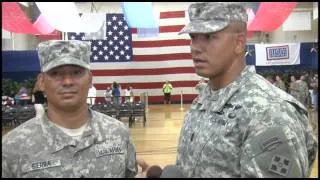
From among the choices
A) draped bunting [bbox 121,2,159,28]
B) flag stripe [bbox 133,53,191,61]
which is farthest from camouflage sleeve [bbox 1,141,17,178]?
flag stripe [bbox 133,53,191,61]

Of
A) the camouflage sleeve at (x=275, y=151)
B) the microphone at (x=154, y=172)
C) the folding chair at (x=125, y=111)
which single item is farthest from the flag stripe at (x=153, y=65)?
the microphone at (x=154, y=172)

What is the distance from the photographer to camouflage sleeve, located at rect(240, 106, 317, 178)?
1.46 metres

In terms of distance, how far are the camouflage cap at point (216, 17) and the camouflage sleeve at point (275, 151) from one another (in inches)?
15.4

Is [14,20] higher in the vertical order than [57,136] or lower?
higher

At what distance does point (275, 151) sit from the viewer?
4.81 ft

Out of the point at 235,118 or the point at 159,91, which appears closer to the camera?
the point at 235,118

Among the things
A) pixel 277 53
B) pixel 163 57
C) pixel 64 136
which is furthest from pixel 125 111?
pixel 64 136

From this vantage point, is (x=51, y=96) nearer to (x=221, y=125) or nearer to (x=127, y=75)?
(x=221, y=125)

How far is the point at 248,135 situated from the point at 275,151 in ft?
0.42

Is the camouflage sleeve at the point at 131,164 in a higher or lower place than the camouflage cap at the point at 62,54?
lower

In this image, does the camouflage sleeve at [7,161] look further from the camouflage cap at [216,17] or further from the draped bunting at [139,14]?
the draped bunting at [139,14]

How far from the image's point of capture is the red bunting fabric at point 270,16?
8.30 metres

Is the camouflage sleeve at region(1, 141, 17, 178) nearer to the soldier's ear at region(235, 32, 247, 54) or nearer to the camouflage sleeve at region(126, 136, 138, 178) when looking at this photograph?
the camouflage sleeve at region(126, 136, 138, 178)

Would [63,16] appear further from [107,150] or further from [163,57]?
[163,57]
